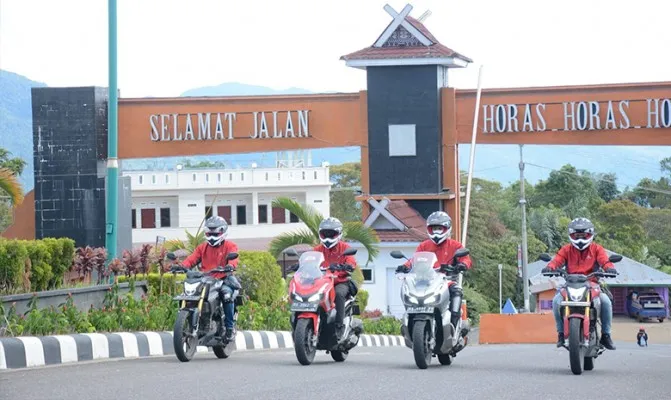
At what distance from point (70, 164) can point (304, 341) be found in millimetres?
21980

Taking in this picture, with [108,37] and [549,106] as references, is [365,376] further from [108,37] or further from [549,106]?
[549,106]

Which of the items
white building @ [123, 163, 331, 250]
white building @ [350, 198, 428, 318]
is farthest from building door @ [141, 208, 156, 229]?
white building @ [350, 198, 428, 318]

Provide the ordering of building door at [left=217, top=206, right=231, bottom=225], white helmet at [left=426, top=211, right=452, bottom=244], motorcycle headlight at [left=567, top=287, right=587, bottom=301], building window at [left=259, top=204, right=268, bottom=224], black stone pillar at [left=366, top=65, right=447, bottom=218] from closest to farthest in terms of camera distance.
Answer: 1. motorcycle headlight at [left=567, top=287, right=587, bottom=301]
2. white helmet at [left=426, top=211, right=452, bottom=244]
3. black stone pillar at [left=366, top=65, right=447, bottom=218]
4. building door at [left=217, top=206, right=231, bottom=225]
5. building window at [left=259, top=204, right=268, bottom=224]

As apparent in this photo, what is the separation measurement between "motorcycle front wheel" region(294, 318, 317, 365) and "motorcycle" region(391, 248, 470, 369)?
40.6 inches

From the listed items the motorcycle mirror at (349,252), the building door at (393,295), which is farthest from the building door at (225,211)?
the motorcycle mirror at (349,252)

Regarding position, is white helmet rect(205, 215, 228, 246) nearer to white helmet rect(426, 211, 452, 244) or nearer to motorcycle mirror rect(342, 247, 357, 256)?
motorcycle mirror rect(342, 247, 357, 256)

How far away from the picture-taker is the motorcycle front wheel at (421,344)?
13070mm

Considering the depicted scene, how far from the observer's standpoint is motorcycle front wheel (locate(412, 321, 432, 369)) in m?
13.1

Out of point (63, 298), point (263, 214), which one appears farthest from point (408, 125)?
point (263, 214)

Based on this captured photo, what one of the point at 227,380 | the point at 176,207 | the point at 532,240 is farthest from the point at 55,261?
the point at 176,207

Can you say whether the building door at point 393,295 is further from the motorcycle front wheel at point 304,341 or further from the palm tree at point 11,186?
the motorcycle front wheel at point 304,341

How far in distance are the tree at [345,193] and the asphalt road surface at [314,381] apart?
2614 inches

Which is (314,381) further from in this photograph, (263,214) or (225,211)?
(263,214)

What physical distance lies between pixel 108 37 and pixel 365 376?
11745mm
